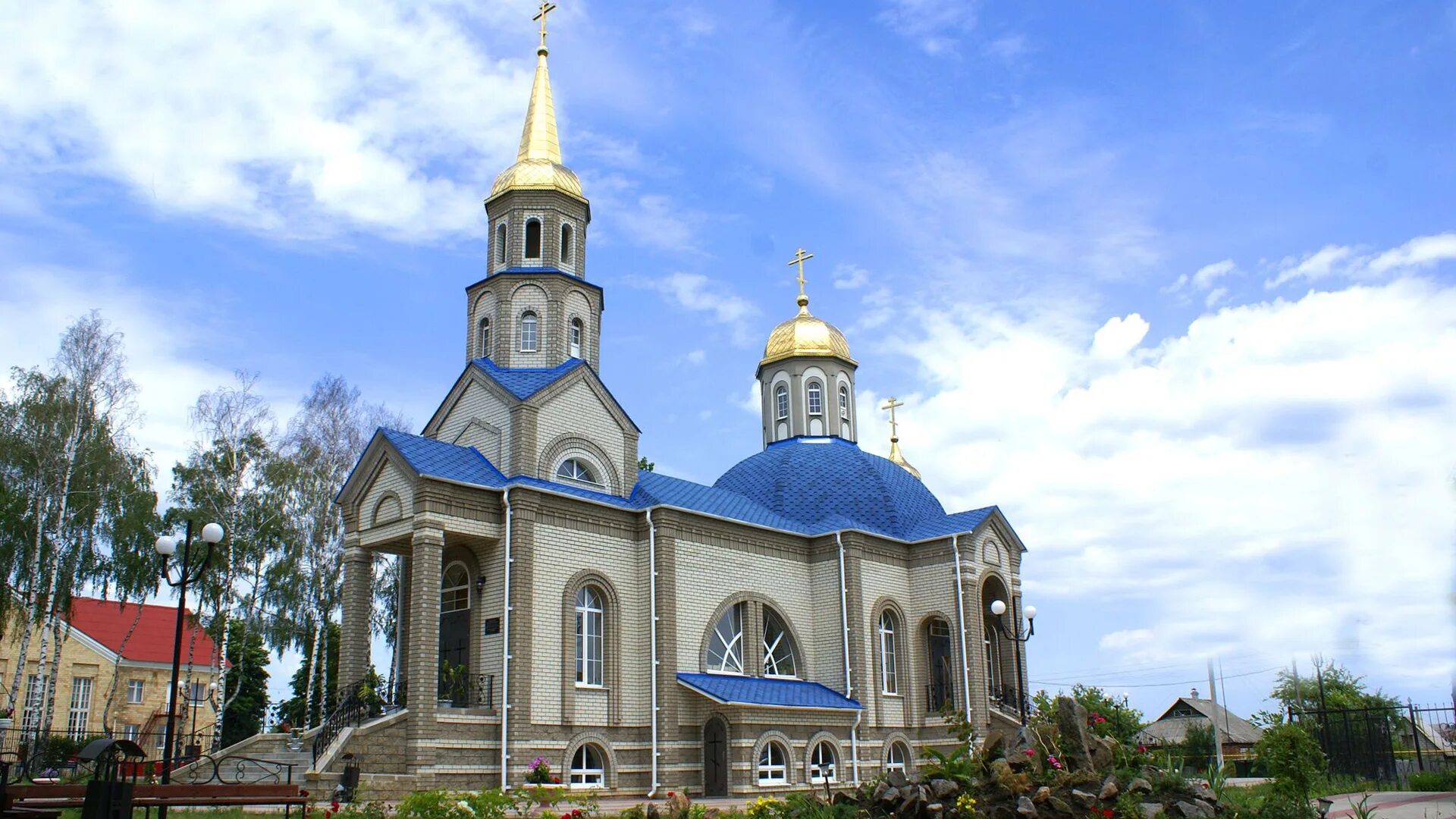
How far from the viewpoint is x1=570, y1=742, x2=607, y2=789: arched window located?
67.7ft

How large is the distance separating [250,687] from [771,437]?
21.3m

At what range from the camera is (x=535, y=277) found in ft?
79.7

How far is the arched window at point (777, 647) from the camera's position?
1006 inches

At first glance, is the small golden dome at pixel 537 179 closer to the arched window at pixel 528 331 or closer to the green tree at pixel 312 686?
the arched window at pixel 528 331

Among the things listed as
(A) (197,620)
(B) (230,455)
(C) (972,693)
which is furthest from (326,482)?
(C) (972,693)

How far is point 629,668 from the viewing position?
22.0m

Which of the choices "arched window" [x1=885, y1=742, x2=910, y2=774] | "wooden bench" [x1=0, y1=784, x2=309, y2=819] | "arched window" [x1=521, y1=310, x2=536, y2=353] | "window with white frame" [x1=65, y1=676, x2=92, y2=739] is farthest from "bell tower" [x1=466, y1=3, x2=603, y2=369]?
"window with white frame" [x1=65, y1=676, x2=92, y2=739]

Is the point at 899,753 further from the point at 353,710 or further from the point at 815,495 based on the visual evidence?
the point at 353,710

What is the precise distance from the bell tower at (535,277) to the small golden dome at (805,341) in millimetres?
9261

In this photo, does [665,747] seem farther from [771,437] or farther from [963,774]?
[771,437]

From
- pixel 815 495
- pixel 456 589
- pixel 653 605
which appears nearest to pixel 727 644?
pixel 653 605

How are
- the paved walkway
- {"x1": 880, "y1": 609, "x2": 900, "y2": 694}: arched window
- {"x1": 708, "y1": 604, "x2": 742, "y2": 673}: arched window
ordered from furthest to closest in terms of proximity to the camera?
{"x1": 880, "y1": 609, "x2": 900, "y2": 694}: arched window
{"x1": 708, "y1": 604, "x2": 742, "y2": 673}: arched window
the paved walkway

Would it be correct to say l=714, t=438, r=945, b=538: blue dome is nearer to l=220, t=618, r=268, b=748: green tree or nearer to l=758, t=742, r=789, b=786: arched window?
l=758, t=742, r=789, b=786: arched window

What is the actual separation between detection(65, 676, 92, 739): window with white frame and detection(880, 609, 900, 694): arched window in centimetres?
2847
